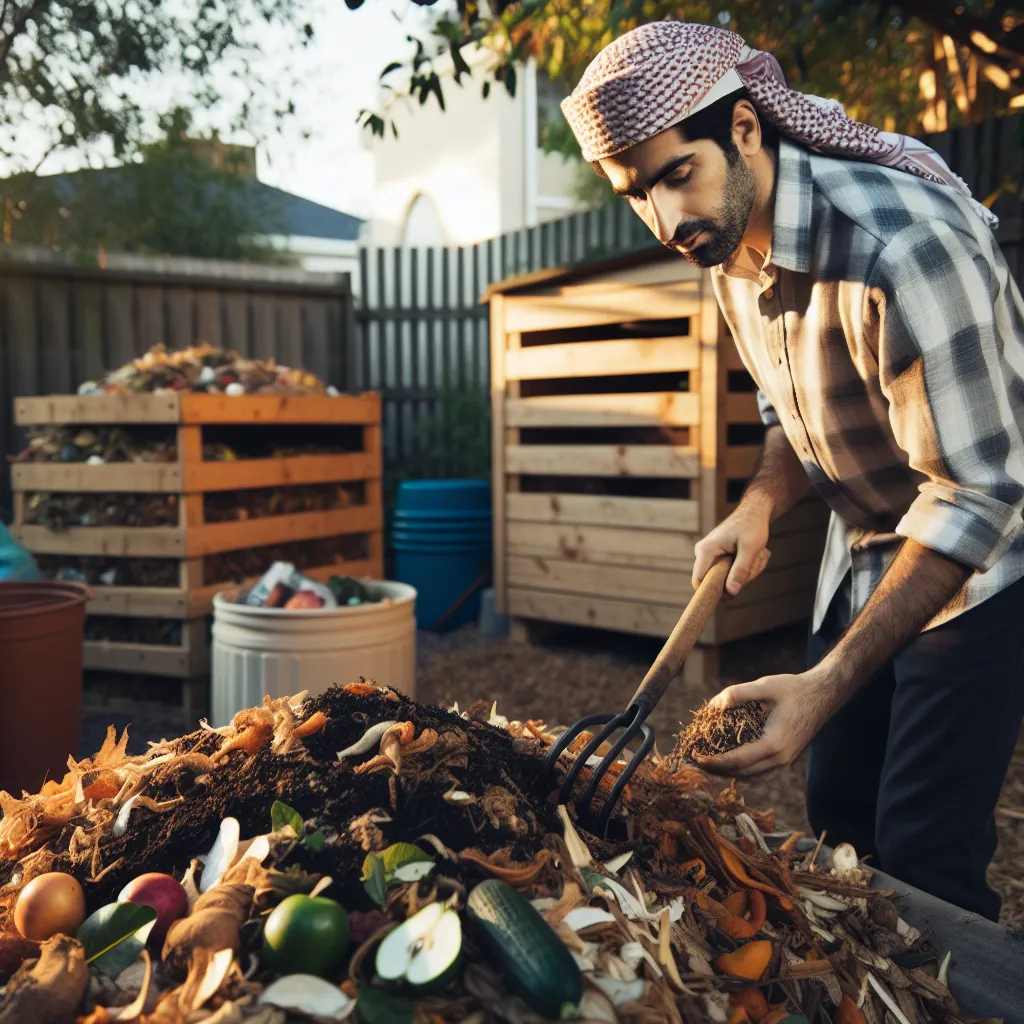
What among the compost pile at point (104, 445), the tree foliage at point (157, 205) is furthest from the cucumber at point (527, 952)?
the tree foliage at point (157, 205)

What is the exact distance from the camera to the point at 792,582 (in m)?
4.81

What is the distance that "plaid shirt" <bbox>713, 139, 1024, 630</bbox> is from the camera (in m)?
1.40

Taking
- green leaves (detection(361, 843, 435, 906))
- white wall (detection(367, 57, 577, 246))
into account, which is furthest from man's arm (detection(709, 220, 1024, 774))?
white wall (detection(367, 57, 577, 246))

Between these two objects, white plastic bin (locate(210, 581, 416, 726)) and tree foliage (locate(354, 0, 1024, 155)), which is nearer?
white plastic bin (locate(210, 581, 416, 726))

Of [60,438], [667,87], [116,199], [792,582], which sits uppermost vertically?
[116,199]

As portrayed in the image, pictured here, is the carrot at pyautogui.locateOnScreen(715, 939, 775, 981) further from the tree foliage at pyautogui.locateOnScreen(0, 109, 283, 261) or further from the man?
the tree foliage at pyautogui.locateOnScreen(0, 109, 283, 261)

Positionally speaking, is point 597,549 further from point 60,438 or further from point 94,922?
point 94,922

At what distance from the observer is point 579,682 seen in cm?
452

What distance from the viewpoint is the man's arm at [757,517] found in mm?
1808

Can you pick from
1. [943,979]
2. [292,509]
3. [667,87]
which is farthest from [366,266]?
[943,979]

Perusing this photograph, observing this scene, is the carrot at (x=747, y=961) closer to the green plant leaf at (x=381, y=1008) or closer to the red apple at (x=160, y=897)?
the green plant leaf at (x=381, y=1008)

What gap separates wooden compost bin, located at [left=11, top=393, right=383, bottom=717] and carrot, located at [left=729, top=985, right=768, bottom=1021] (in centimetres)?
296

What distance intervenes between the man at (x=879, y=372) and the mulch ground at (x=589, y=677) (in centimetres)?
145

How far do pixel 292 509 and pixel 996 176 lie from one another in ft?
11.1
